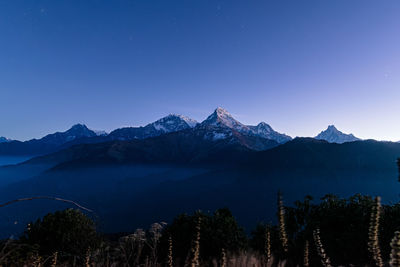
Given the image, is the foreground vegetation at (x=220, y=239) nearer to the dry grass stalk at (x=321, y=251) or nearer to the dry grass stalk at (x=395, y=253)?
the dry grass stalk at (x=321, y=251)

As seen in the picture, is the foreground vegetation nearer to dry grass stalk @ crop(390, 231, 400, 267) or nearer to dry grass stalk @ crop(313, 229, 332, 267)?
dry grass stalk @ crop(313, 229, 332, 267)

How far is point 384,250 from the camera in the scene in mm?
11812

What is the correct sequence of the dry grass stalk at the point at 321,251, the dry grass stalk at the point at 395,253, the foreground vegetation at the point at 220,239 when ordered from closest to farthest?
the dry grass stalk at the point at 395,253 < the dry grass stalk at the point at 321,251 < the foreground vegetation at the point at 220,239

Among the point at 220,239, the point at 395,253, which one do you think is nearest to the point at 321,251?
the point at 395,253

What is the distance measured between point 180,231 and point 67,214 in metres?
13.4

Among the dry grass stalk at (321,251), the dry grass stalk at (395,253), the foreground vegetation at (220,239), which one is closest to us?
the dry grass stalk at (395,253)

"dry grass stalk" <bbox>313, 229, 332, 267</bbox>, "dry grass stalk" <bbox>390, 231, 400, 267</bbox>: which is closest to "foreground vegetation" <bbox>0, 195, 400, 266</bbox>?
"dry grass stalk" <bbox>313, 229, 332, 267</bbox>

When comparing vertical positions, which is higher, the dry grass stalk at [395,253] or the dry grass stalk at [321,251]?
the dry grass stalk at [395,253]

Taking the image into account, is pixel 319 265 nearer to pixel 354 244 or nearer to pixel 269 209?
pixel 354 244

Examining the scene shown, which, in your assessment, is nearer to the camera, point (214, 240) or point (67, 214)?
point (214, 240)

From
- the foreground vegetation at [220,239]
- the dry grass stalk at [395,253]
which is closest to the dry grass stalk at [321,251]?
the dry grass stalk at [395,253]

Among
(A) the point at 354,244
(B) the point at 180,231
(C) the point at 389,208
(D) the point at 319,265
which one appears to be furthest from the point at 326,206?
(B) the point at 180,231

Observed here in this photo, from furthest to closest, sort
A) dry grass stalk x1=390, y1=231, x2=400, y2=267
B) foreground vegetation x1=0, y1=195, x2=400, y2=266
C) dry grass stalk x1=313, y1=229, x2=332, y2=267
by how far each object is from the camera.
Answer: foreground vegetation x1=0, y1=195, x2=400, y2=266 → dry grass stalk x1=313, y1=229, x2=332, y2=267 → dry grass stalk x1=390, y1=231, x2=400, y2=267

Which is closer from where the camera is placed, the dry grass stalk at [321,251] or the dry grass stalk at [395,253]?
the dry grass stalk at [395,253]
